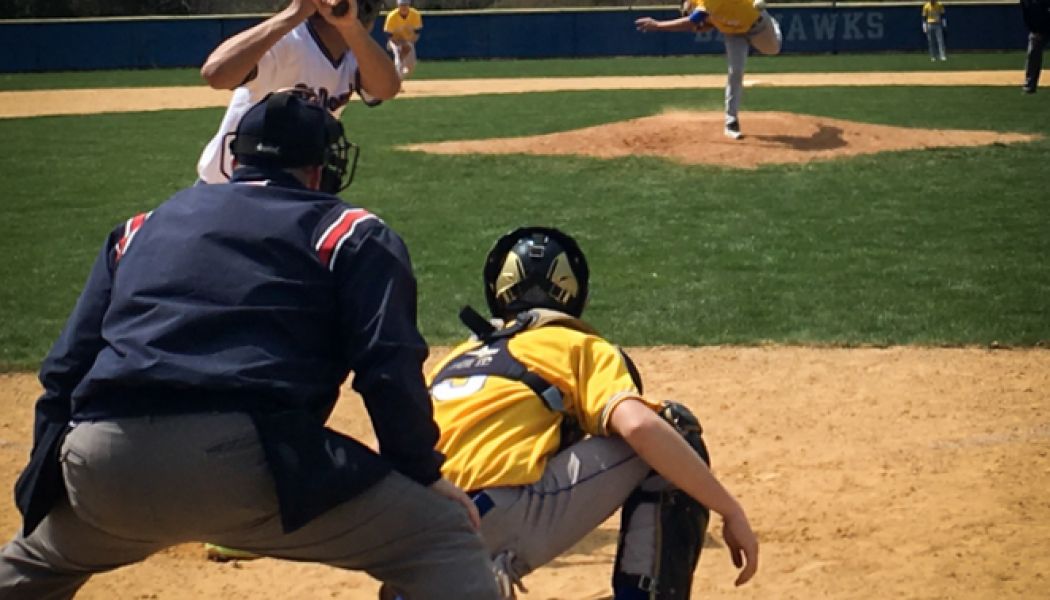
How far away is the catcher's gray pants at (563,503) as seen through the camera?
12.8 feet

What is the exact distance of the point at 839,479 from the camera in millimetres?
6180

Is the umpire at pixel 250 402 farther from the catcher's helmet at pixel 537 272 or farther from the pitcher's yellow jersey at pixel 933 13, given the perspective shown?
the pitcher's yellow jersey at pixel 933 13

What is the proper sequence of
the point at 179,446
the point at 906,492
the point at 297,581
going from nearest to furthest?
1. the point at 179,446
2. the point at 297,581
3. the point at 906,492

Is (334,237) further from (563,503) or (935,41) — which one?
(935,41)

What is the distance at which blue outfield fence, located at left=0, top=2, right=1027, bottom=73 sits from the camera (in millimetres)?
40344

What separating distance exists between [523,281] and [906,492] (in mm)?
2573

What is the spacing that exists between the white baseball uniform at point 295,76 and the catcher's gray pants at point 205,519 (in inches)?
91.4

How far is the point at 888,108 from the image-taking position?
23.1 meters

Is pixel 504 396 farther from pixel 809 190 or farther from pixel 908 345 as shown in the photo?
pixel 809 190

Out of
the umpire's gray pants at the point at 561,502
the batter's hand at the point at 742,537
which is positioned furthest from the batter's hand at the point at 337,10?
the batter's hand at the point at 742,537

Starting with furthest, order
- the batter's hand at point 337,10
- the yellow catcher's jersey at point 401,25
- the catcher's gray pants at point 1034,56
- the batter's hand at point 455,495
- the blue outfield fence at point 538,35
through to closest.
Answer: the blue outfield fence at point 538,35, the yellow catcher's jersey at point 401,25, the catcher's gray pants at point 1034,56, the batter's hand at point 337,10, the batter's hand at point 455,495

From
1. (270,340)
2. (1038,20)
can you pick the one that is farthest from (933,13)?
(270,340)

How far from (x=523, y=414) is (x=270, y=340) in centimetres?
109

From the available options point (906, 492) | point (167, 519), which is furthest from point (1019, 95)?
point (167, 519)
